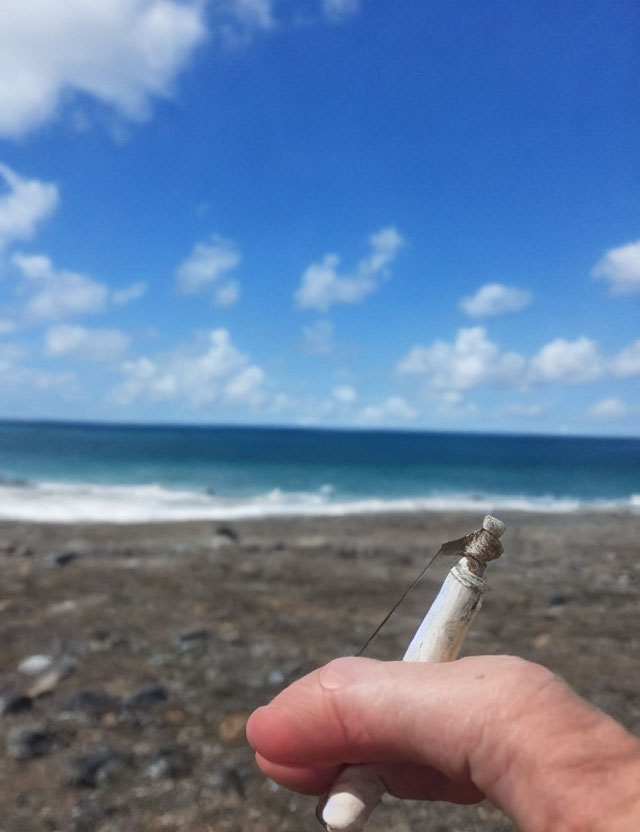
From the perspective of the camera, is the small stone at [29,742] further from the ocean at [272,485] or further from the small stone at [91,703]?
the ocean at [272,485]

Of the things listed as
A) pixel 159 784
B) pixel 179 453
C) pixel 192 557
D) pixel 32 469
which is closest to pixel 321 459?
pixel 179 453

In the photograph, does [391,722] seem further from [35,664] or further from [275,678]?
[35,664]

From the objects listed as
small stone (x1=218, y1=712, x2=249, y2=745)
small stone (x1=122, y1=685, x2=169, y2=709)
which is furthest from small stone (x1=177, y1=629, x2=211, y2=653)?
small stone (x1=218, y1=712, x2=249, y2=745)

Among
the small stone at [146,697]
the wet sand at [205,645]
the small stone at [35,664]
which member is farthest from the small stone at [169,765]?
the small stone at [35,664]

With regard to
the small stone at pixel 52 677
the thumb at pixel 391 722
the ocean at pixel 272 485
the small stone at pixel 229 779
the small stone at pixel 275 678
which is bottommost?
the ocean at pixel 272 485

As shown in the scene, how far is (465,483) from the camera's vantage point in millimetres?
36000

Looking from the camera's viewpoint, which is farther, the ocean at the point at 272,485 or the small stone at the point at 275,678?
the ocean at the point at 272,485

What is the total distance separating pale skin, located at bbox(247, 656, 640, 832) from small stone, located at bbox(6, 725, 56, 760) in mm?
2729

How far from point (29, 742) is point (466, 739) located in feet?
10.2

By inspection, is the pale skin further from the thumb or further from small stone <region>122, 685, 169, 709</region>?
small stone <region>122, 685, 169, 709</region>

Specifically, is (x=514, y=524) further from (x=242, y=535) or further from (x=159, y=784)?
(x=159, y=784)

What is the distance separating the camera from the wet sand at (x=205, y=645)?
294 cm

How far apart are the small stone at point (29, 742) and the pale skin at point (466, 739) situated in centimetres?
273

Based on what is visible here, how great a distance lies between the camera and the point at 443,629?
1.09 meters
